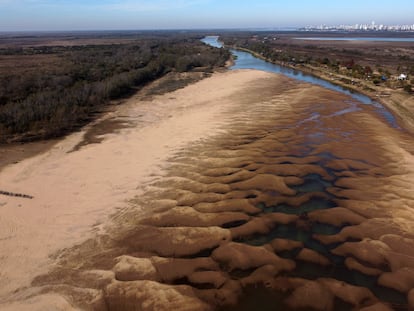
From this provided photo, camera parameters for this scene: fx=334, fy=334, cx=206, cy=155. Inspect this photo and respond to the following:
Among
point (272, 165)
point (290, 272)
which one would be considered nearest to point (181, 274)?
point (290, 272)

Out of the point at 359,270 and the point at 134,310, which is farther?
the point at 359,270

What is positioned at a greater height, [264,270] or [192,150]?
[192,150]

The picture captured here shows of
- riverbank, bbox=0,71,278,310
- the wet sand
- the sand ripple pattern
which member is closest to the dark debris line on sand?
riverbank, bbox=0,71,278,310

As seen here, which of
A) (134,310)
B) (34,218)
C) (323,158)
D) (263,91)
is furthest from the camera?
(263,91)

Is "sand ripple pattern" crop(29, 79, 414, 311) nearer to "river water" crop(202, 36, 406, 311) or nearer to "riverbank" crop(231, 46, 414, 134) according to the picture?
"river water" crop(202, 36, 406, 311)

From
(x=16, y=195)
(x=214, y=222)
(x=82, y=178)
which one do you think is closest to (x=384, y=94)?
(x=214, y=222)

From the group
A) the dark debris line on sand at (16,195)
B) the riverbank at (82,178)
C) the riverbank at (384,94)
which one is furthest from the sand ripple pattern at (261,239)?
the riverbank at (384,94)

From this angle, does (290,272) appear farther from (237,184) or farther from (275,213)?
(237,184)
